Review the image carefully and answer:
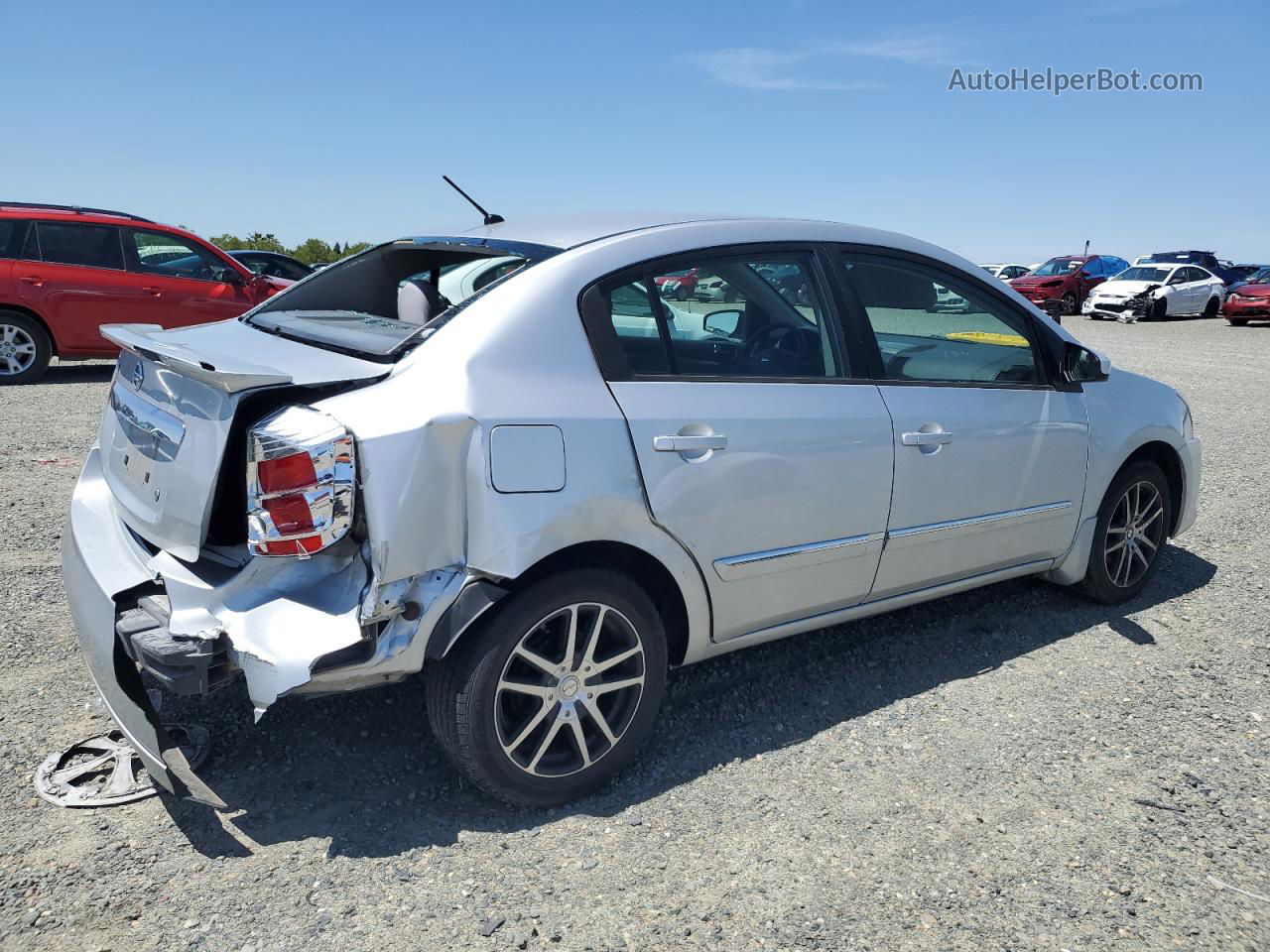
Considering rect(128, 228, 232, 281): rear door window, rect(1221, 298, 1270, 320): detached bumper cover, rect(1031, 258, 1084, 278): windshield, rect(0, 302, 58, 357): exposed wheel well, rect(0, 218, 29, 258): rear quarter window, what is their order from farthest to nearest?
rect(1031, 258, 1084, 278): windshield, rect(1221, 298, 1270, 320): detached bumper cover, rect(128, 228, 232, 281): rear door window, rect(0, 302, 58, 357): exposed wheel well, rect(0, 218, 29, 258): rear quarter window

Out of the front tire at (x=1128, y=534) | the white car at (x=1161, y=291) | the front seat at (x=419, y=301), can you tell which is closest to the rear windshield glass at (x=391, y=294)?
the front seat at (x=419, y=301)

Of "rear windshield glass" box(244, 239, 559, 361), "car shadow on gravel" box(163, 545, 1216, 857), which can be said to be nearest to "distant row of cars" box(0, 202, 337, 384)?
"rear windshield glass" box(244, 239, 559, 361)

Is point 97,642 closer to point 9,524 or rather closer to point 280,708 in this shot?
point 280,708

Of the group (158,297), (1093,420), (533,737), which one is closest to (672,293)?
(533,737)

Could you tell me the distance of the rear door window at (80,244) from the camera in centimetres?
1030

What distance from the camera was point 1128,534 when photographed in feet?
15.0

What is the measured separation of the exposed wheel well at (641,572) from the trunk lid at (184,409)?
2.26 feet

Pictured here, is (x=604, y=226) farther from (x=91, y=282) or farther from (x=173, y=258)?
(x=173, y=258)

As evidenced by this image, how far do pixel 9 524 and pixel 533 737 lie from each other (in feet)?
12.5

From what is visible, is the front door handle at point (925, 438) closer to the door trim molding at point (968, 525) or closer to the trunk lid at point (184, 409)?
the door trim molding at point (968, 525)

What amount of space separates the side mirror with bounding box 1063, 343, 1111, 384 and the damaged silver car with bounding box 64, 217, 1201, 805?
0.60ft

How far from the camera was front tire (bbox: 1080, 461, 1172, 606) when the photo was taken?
4.43 meters

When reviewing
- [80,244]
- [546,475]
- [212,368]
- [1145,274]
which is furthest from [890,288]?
[1145,274]

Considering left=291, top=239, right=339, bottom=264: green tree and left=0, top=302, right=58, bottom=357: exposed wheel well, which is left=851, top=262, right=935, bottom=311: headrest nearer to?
left=0, top=302, right=58, bottom=357: exposed wheel well
